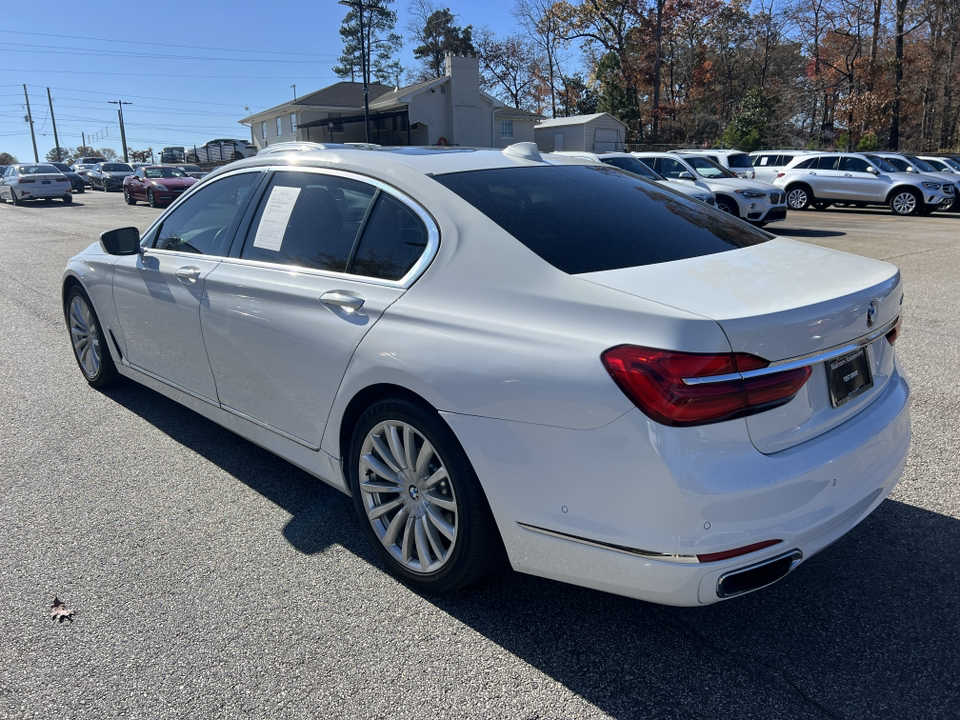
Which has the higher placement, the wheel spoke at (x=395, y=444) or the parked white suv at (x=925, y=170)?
the parked white suv at (x=925, y=170)

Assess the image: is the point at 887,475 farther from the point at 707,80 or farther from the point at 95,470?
the point at 707,80

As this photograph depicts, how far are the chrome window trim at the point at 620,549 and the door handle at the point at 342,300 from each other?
42.8 inches

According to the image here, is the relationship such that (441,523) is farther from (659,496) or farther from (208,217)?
(208,217)

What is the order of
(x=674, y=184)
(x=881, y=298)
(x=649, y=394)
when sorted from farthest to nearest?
1. (x=674, y=184)
2. (x=881, y=298)
3. (x=649, y=394)

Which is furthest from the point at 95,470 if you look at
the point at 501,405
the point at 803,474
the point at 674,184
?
the point at 674,184

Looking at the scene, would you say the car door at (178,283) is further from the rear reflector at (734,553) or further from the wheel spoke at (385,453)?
the rear reflector at (734,553)

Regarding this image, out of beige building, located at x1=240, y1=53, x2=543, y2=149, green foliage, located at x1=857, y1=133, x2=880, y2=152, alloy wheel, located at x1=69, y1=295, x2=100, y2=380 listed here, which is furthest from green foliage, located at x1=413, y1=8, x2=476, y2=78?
alloy wheel, located at x1=69, y1=295, x2=100, y2=380

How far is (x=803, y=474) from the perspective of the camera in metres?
2.25

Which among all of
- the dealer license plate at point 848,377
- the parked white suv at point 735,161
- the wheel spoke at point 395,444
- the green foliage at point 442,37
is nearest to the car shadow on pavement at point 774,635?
the wheel spoke at point 395,444

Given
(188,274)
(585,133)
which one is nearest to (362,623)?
(188,274)

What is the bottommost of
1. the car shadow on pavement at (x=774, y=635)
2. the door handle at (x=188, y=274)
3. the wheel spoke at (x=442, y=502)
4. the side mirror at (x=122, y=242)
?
the car shadow on pavement at (x=774, y=635)

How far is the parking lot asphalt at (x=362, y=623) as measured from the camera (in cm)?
237

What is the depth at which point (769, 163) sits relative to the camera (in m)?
22.8

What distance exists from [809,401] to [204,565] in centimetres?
247
